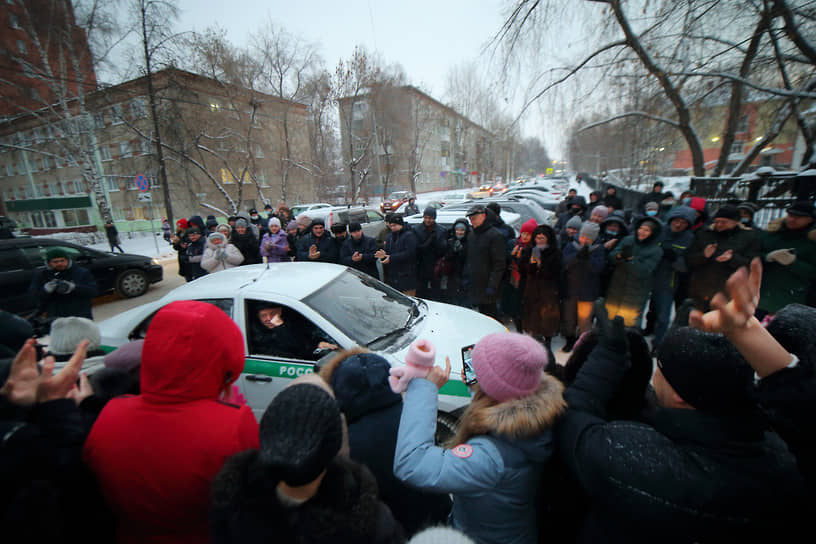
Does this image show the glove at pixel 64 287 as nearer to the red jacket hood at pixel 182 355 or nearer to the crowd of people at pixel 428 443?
the crowd of people at pixel 428 443

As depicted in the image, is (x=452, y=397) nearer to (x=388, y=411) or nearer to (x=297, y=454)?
(x=388, y=411)

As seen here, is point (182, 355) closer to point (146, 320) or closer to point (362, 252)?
point (146, 320)

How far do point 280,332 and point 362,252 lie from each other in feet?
8.59

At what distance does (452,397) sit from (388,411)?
1.14 metres

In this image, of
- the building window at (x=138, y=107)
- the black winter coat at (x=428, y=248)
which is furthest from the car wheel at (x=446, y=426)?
the building window at (x=138, y=107)

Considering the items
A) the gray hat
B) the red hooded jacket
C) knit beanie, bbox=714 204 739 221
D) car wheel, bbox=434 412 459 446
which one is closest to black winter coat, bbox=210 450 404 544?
the red hooded jacket

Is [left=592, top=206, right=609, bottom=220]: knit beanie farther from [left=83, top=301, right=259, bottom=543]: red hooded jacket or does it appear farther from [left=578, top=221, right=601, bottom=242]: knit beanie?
[left=83, top=301, right=259, bottom=543]: red hooded jacket

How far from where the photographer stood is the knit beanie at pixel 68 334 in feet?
6.35

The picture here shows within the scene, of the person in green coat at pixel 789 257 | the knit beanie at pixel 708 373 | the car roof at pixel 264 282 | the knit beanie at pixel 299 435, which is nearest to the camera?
the knit beanie at pixel 299 435

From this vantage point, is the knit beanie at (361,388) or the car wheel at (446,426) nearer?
the knit beanie at (361,388)

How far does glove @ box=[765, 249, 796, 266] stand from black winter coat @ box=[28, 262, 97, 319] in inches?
304

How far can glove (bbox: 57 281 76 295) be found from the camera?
12.1 feet

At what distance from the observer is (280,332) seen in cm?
288

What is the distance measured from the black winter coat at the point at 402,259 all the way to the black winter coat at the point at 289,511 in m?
4.31
